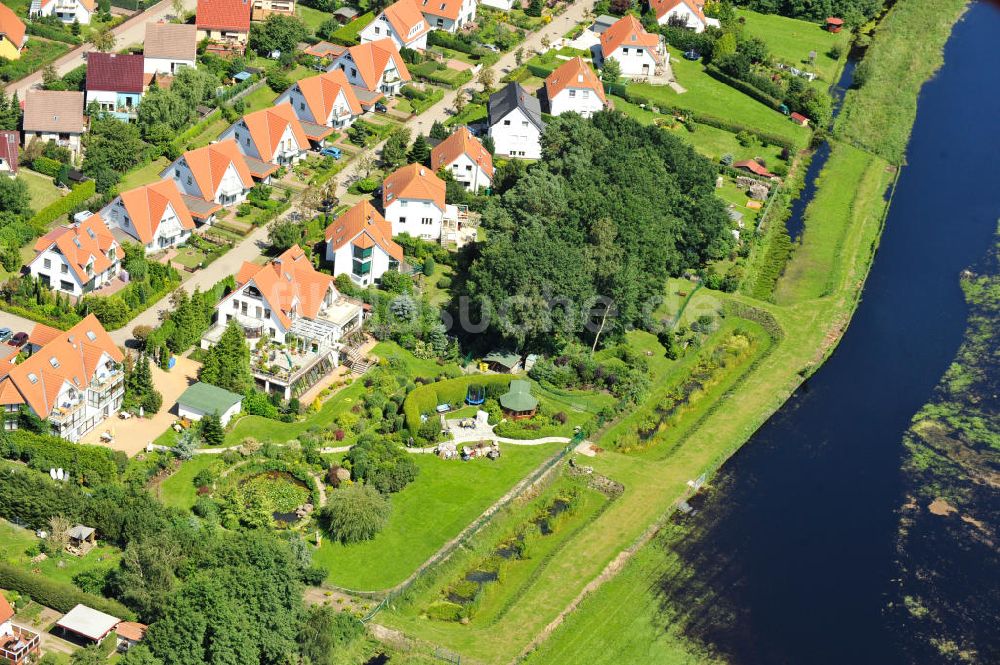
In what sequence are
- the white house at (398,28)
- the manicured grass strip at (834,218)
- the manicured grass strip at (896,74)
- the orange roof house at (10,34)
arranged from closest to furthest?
the manicured grass strip at (834,218) < the orange roof house at (10,34) < the white house at (398,28) < the manicured grass strip at (896,74)

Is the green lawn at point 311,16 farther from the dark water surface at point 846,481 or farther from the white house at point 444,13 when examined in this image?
the dark water surface at point 846,481

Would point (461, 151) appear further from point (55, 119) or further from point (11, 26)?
A: point (11, 26)

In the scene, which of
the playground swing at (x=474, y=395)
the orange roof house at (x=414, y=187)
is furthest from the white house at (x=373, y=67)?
the playground swing at (x=474, y=395)

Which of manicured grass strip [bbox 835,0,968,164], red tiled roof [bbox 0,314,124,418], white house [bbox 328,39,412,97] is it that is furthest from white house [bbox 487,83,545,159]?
red tiled roof [bbox 0,314,124,418]

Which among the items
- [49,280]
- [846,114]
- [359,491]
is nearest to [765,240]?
[846,114]

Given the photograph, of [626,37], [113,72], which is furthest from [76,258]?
[626,37]

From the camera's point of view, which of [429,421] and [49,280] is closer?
[429,421]

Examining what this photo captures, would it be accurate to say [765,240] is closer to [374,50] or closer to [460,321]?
[460,321]
